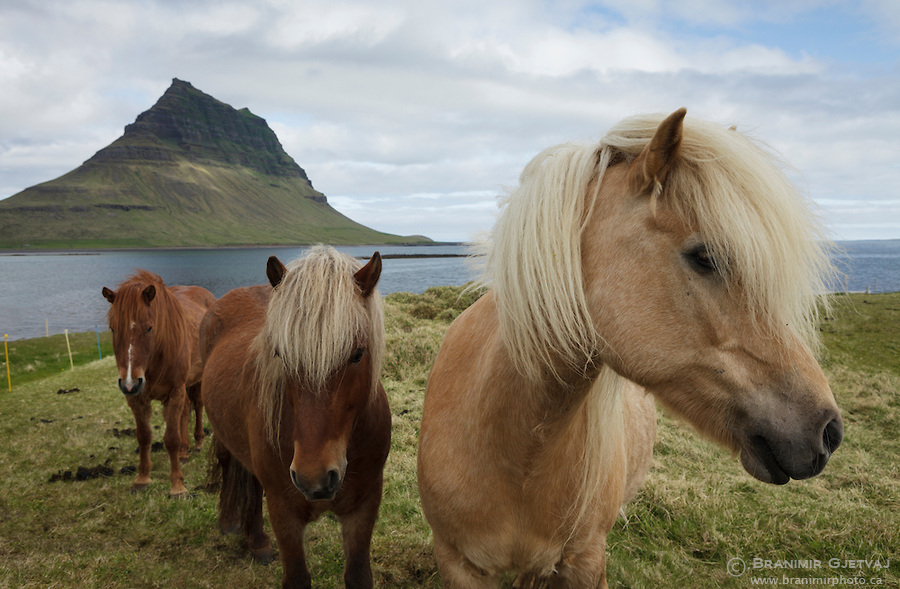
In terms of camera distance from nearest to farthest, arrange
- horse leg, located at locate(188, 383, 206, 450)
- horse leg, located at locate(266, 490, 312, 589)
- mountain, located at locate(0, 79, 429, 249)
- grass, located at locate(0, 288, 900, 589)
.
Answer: horse leg, located at locate(266, 490, 312, 589), grass, located at locate(0, 288, 900, 589), horse leg, located at locate(188, 383, 206, 450), mountain, located at locate(0, 79, 429, 249)

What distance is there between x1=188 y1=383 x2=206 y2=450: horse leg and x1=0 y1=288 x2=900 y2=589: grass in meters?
0.66

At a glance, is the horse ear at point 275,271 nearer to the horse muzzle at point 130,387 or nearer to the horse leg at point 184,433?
the horse muzzle at point 130,387

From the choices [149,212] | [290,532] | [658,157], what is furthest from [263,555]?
[149,212]

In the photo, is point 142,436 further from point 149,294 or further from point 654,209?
point 654,209

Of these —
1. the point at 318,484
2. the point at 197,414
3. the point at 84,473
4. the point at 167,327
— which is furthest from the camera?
the point at 197,414

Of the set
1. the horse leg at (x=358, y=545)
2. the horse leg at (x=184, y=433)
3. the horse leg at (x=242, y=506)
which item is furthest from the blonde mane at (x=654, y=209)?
the horse leg at (x=184, y=433)

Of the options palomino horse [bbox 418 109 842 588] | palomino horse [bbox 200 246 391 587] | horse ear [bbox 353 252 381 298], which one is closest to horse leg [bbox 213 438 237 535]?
palomino horse [bbox 200 246 391 587]

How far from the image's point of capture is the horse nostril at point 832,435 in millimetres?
1268

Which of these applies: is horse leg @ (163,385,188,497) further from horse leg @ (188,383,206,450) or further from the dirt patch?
horse leg @ (188,383,206,450)

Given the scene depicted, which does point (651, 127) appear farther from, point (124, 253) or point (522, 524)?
point (124, 253)

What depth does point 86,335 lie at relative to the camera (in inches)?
787

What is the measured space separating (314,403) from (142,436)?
4873 mm

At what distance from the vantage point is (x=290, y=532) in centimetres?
304

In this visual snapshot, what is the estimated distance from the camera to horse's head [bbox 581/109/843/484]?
1298 millimetres
